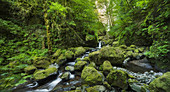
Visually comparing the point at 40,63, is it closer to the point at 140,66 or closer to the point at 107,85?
the point at 107,85

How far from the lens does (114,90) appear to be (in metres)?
2.83

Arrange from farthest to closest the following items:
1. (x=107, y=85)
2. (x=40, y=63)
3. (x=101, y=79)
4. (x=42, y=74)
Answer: (x=40, y=63) < (x=42, y=74) < (x=101, y=79) < (x=107, y=85)

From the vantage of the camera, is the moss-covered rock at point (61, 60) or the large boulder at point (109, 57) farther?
the moss-covered rock at point (61, 60)

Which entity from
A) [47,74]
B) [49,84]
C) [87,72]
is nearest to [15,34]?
[47,74]

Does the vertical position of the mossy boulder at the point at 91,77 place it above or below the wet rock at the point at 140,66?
above

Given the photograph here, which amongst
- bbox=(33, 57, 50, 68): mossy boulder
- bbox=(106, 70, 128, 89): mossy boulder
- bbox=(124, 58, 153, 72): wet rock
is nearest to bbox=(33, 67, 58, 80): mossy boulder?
bbox=(33, 57, 50, 68): mossy boulder

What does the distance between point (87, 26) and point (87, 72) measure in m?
6.70

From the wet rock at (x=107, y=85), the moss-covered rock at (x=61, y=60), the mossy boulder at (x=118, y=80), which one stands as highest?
the moss-covered rock at (x=61, y=60)

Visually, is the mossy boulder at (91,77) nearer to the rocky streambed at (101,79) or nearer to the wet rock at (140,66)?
the rocky streambed at (101,79)

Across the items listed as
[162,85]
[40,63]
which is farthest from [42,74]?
[162,85]

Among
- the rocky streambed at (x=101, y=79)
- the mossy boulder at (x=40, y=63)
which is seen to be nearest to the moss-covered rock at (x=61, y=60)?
the rocky streambed at (x=101, y=79)

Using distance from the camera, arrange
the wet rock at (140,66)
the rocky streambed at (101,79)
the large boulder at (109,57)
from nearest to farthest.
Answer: the rocky streambed at (101,79), the wet rock at (140,66), the large boulder at (109,57)

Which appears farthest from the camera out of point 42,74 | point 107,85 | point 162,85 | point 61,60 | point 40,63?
point 61,60

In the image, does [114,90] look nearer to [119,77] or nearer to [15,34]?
[119,77]
